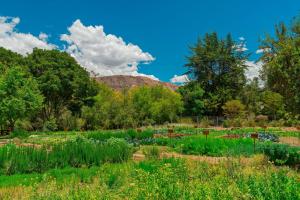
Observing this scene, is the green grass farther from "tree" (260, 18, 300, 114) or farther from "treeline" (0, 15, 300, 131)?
"treeline" (0, 15, 300, 131)

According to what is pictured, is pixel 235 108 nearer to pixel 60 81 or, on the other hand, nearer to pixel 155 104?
pixel 155 104

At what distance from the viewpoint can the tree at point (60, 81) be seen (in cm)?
3516

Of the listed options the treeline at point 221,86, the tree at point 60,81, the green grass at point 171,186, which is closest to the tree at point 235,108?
the treeline at point 221,86

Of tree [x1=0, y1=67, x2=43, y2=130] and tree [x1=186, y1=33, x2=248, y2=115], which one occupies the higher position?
tree [x1=186, y1=33, x2=248, y2=115]

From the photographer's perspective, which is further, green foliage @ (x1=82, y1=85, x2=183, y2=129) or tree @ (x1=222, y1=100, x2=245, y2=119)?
tree @ (x1=222, y1=100, x2=245, y2=119)

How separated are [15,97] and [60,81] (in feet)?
32.0

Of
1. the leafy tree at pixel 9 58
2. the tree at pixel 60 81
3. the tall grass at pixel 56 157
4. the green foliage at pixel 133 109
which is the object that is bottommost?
the tall grass at pixel 56 157

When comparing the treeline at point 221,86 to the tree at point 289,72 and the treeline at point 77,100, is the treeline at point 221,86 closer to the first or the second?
the treeline at point 77,100

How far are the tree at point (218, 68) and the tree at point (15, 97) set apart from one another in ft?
81.1

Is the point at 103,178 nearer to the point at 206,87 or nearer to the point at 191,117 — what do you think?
the point at 191,117

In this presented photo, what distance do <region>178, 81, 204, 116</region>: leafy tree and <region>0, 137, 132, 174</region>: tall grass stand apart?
32.4 m

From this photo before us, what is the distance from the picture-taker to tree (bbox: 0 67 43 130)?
24703 millimetres

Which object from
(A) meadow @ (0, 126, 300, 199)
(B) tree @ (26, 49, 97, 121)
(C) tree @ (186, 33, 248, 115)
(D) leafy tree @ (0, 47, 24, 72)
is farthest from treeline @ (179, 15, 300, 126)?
(A) meadow @ (0, 126, 300, 199)

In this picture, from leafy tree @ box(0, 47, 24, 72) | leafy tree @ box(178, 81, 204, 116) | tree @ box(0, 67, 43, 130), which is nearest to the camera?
tree @ box(0, 67, 43, 130)
